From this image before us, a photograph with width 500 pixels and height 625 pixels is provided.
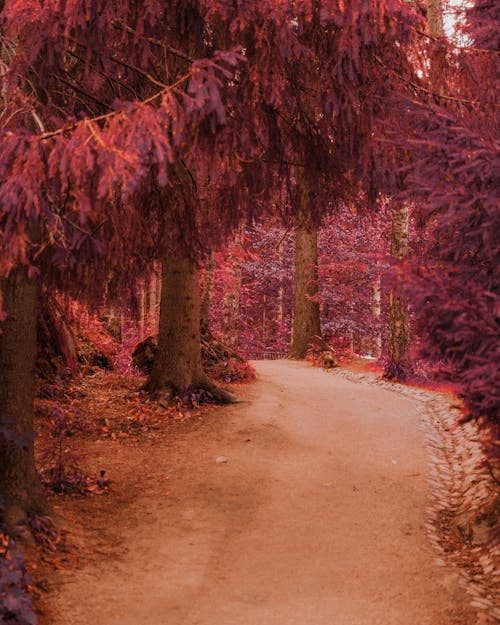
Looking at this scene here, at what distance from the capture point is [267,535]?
652 cm

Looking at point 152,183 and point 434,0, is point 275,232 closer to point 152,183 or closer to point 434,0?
point 434,0

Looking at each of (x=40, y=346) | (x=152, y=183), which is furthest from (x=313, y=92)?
(x=40, y=346)

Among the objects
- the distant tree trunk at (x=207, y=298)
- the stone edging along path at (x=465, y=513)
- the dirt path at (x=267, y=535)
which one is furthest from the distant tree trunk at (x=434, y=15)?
the dirt path at (x=267, y=535)

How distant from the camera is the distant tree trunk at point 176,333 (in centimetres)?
1093

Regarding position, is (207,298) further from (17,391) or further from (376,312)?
(376,312)

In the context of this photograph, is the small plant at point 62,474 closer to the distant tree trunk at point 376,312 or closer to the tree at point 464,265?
the tree at point 464,265

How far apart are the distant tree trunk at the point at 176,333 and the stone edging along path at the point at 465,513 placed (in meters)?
4.11

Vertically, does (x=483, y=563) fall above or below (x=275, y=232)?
below

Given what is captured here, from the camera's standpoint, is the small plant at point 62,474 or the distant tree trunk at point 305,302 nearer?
the small plant at point 62,474

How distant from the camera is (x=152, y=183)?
662cm

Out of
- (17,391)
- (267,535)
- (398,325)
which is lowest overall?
(267,535)

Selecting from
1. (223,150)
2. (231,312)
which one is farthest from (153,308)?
(223,150)

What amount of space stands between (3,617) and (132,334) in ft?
68.0

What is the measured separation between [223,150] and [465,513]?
4.71 meters
